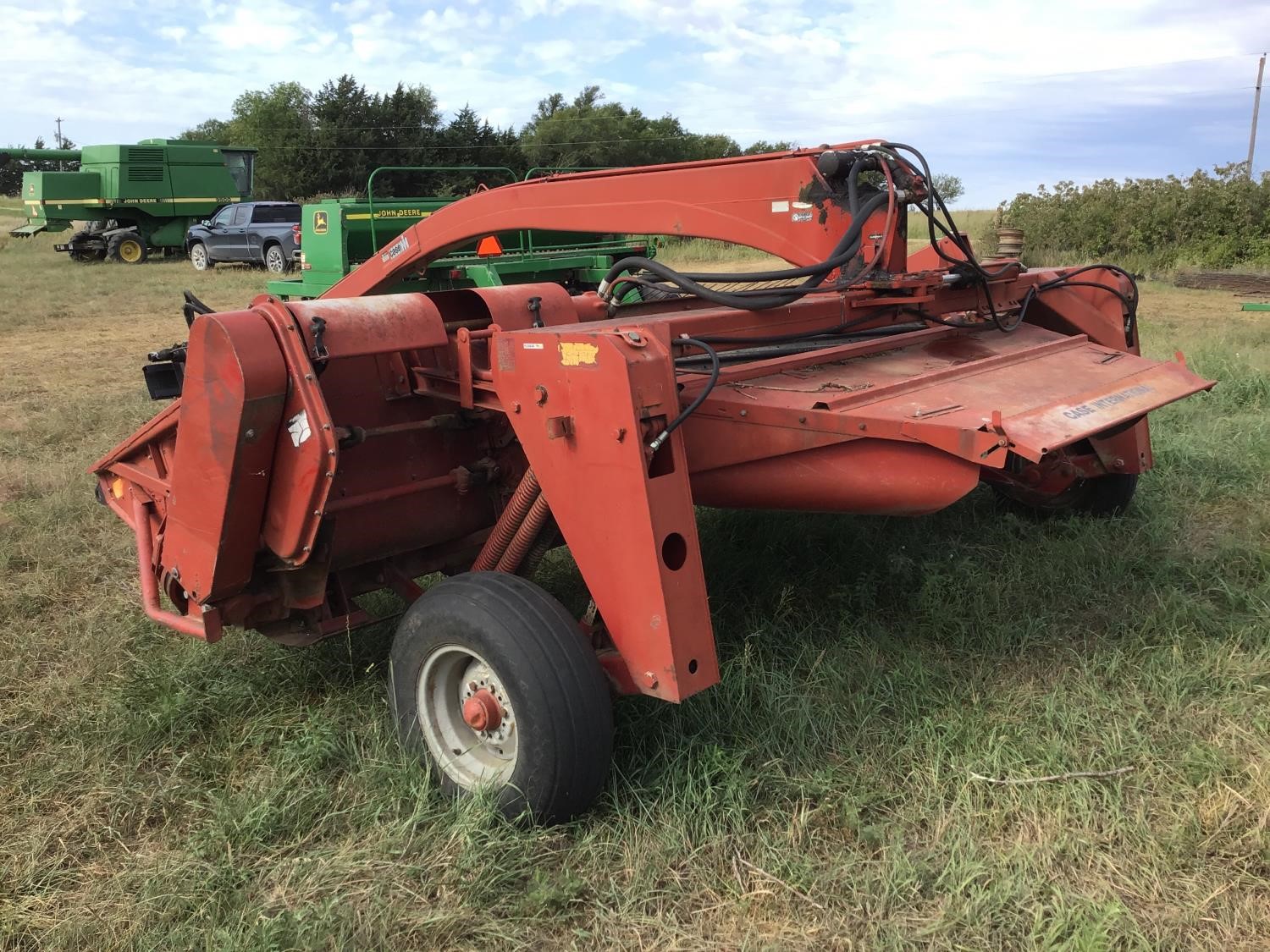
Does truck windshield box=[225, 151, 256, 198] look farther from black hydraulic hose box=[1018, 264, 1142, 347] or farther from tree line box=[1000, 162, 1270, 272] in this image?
black hydraulic hose box=[1018, 264, 1142, 347]

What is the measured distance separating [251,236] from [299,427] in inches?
781

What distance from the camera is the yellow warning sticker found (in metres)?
2.63

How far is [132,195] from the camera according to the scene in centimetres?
2353

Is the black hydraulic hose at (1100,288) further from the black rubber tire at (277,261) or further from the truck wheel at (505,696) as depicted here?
the black rubber tire at (277,261)

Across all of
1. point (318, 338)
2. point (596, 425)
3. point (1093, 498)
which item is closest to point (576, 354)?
point (596, 425)

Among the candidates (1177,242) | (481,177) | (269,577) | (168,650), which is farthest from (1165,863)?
(481,177)

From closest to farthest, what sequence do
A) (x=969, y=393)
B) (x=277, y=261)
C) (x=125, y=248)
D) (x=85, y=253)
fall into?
(x=969, y=393), (x=277, y=261), (x=125, y=248), (x=85, y=253)

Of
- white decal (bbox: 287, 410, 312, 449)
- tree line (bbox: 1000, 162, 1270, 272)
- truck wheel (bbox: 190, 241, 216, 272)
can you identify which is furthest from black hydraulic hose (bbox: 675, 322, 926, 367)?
truck wheel (bbox: 190, 241, 216, 272)

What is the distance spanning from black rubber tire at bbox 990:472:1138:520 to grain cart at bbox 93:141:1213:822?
328mm

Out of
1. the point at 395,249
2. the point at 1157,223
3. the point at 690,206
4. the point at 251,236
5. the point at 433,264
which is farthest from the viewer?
the point at 251,236

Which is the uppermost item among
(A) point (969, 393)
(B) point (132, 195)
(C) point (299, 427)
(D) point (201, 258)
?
(B) point (132, 195)

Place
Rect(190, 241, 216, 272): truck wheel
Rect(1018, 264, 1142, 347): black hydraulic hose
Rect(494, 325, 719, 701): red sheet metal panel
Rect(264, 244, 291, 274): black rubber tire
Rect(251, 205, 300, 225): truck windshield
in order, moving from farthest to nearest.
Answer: Rect(190, 241, 216, 272): truck wheel
Rect(251, 205, 300, 225): truck windshield
Rect(264, 244, 291, 274): black rubber tire
Rect(1018, 264, 1142, 347): black hydraulic hose
Rect(494, 325, 719, 701): red sheet metal panel

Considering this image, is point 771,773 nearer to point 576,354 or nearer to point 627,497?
point 627,497

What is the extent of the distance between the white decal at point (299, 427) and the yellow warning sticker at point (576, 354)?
2.58 ft
